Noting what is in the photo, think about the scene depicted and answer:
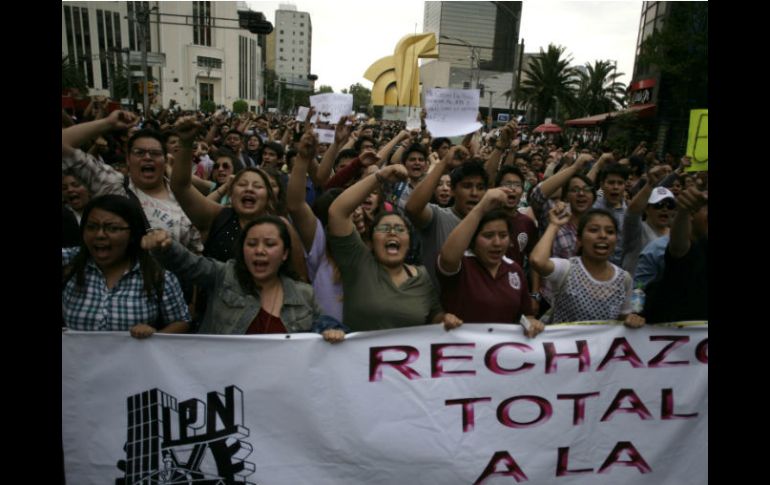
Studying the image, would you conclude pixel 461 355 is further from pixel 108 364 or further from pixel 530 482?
pixel 108 364

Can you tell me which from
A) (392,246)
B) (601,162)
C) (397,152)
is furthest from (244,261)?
(601,162)

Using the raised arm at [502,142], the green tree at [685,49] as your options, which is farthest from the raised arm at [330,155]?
the green tree at [685,49]

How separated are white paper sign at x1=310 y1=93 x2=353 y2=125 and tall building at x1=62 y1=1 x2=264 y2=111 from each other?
204ft

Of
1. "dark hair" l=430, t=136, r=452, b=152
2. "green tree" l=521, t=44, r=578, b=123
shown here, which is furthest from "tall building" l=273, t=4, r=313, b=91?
"dark hair" l=430, t=136, r=452, b=152

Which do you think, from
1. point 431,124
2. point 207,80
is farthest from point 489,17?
point 431,124

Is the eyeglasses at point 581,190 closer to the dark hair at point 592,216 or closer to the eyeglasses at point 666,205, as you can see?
the eyeglasses at point 666,205

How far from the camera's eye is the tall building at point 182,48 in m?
76.8

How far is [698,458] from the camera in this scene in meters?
2.78

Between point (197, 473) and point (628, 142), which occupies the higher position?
point (628, 142)

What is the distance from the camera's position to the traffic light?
14525 mm

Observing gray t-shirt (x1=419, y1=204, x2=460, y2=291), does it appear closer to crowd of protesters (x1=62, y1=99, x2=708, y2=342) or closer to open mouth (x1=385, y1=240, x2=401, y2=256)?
crowd of protesters (x1=62, y1=99, x2=708, y2=342)

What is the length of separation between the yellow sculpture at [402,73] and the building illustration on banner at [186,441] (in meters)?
8.26

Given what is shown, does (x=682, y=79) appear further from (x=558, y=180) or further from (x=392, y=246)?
(x=392, y=246)

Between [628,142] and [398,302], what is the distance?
21191mm
